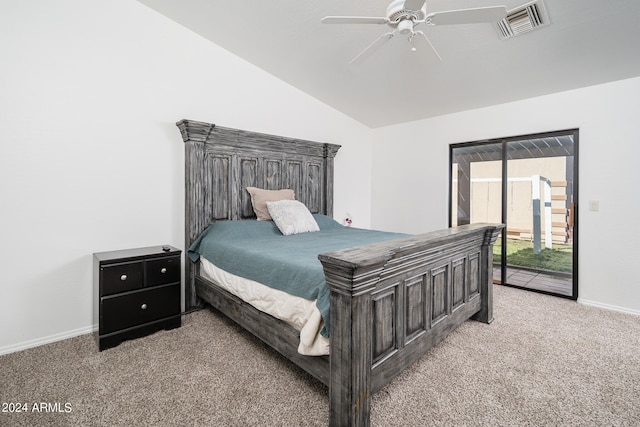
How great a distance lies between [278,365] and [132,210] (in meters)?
1.93

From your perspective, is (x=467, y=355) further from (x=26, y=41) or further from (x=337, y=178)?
(x=26, y=41)

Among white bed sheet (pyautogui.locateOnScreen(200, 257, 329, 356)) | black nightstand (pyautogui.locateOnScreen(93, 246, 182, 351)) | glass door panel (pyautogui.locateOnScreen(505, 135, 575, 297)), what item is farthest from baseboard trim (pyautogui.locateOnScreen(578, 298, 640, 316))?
black nightstand (pyautogui.locateOnScreen(93, 246, 182, 351))

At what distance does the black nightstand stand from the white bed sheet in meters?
0.42

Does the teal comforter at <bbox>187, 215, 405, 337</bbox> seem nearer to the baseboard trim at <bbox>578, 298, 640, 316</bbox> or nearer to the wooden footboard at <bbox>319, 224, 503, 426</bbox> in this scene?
the wooden footboard at <bbox>319, 224, 503, 426</bbox>

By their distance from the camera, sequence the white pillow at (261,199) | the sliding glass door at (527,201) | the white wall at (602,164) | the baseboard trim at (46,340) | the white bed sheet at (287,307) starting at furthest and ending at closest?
1. the sliding glass door at (527,201)
2. the white pillow at (261,199)
3. the white wall at (602,164)
4. the baseboard trim at (46,340)
5. the white bed sheet at (287,307)

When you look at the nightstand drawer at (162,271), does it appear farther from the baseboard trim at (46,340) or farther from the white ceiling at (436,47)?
the white ceiling at (436,47)

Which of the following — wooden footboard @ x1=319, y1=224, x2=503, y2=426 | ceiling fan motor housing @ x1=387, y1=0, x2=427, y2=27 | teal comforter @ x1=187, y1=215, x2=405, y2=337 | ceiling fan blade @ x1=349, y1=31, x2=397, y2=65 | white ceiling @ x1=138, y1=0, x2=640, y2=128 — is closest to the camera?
wooden footboard @ x1=319, y1=224, x2=503, y2=426

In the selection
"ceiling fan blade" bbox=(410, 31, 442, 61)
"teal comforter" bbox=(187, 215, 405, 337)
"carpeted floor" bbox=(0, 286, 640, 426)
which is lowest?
"carpeted floor" bbox=(0, 286, 640, 426)

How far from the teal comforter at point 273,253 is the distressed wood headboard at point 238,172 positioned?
29 centimetres

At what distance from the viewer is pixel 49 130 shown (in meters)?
2.28

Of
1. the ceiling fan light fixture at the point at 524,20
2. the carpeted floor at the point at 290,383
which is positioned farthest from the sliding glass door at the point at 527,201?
the ceiling fan light fixture at the point at 524,20

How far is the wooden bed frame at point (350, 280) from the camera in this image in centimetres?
128

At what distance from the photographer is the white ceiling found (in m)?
2.29

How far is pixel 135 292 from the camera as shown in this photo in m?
2.29
